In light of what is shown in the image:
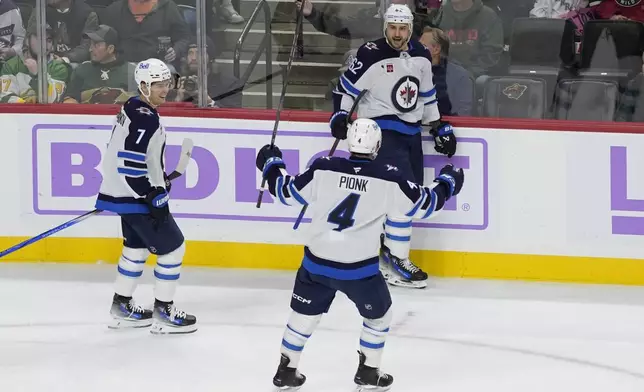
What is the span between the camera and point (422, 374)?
17.4ft

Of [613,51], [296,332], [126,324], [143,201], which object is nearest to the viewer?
[296,332]

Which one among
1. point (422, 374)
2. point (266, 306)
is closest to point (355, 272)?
point (422, 374)

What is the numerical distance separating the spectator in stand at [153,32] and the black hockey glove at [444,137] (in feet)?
4.77

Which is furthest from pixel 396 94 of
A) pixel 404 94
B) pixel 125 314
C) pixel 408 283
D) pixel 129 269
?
pixel 125 314

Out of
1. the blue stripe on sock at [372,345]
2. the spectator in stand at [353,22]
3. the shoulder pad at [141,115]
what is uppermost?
the spectator in stand at [353,22]

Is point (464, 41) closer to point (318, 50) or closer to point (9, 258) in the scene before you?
point (318, 50)

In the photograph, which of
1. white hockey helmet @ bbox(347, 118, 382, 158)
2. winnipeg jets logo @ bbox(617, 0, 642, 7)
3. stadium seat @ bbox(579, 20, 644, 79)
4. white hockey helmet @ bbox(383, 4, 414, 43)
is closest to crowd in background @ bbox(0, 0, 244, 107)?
white hockey helmet @ bbox(383, 4, 414, 43)

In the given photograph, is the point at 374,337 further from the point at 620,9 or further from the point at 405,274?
the point at 620,9

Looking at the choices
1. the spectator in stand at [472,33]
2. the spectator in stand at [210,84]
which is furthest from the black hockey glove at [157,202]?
the spectator in stand at [472,33]

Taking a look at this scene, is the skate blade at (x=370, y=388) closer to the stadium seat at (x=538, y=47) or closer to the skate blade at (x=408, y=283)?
the skate blade at (x=408, y=283)

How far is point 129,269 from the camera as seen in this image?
591 centimetres

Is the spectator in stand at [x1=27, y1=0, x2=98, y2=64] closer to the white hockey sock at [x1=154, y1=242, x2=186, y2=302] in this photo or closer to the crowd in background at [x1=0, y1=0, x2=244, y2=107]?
the crowd in background at [x1=0, y1=0, x2=244, y2=107]

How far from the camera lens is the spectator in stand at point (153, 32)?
696 centimetres

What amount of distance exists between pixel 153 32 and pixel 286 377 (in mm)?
2680
